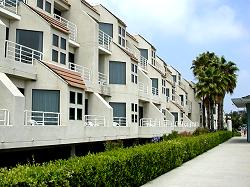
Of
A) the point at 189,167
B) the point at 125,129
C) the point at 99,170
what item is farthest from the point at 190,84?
the point at 99,170

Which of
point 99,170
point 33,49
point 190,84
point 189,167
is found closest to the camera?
point 99,170

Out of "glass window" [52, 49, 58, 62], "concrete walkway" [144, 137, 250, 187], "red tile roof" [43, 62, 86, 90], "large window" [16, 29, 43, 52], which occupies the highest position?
"large window" [16, 29, 43, 52]

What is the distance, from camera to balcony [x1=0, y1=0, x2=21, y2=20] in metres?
19.9

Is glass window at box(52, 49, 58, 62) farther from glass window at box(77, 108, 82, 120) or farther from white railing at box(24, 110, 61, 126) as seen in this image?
white railing at box(24, 110, 61, 126)

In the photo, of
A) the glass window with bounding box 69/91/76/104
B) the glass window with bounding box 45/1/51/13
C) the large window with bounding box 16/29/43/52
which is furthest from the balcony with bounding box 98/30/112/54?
the glass window with bounding box 69/91/76/104

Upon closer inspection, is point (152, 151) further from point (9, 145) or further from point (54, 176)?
→ point (54, 176)

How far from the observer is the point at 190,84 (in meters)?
72.1

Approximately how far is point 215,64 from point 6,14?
42761 millimetres

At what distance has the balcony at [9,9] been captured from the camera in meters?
19.9

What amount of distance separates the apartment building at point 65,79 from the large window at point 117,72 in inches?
3.5

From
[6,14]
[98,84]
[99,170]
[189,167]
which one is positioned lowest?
[189,167]

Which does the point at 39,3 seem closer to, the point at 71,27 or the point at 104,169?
the point at 71,27

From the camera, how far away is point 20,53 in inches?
765

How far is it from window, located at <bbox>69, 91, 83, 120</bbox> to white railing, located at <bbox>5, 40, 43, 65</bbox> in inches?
119
